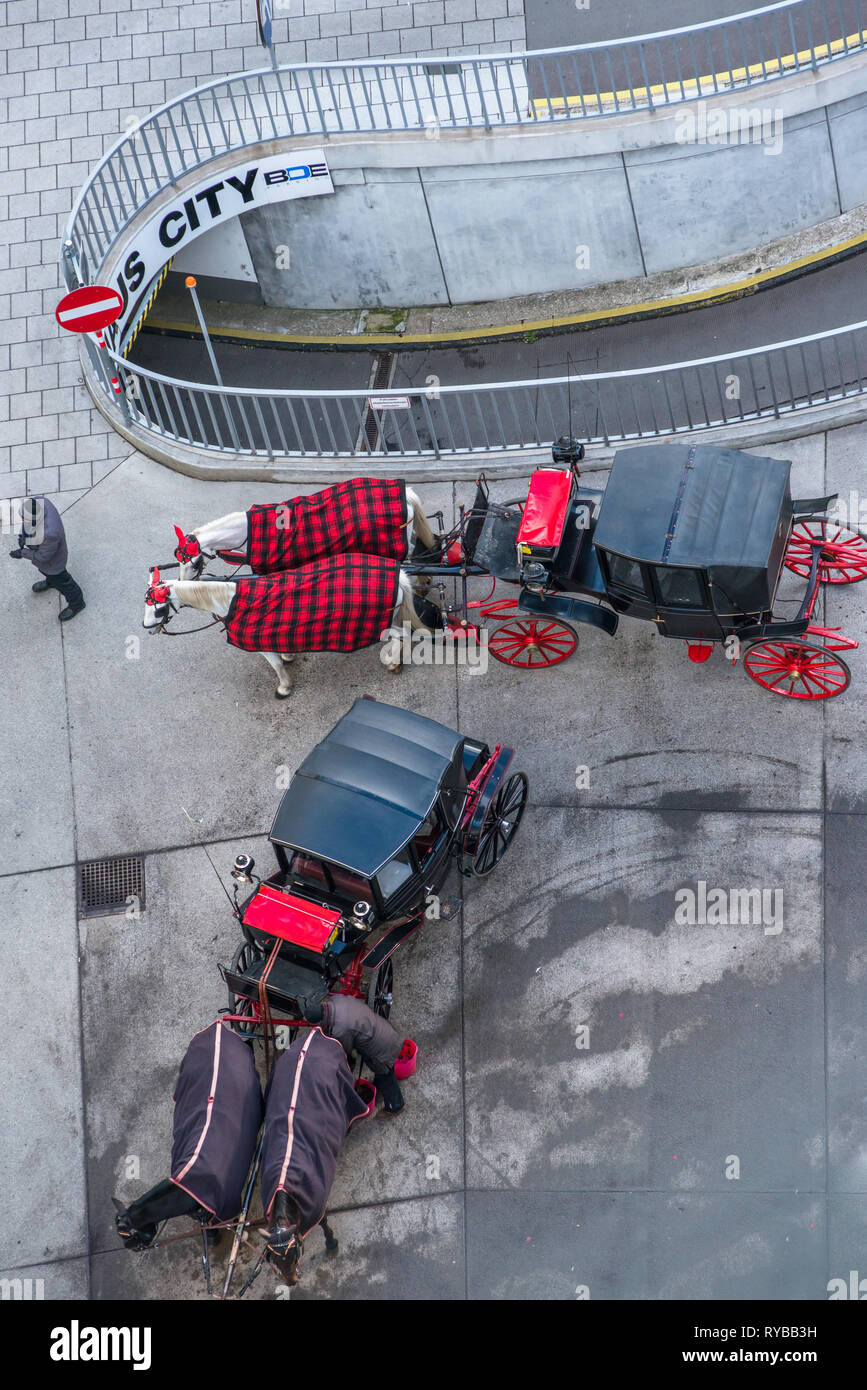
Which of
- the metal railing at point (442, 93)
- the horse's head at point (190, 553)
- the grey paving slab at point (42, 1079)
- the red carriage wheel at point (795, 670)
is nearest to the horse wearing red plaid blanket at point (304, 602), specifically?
the horse's head at point (190, 553)

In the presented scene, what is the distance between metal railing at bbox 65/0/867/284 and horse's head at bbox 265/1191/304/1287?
927 centimetres

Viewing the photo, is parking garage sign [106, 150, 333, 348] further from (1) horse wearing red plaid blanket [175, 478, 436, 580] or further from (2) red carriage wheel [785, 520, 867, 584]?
(2) red carriage wheel [785, 520, 867, 584]

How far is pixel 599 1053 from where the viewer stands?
9938 millimetres

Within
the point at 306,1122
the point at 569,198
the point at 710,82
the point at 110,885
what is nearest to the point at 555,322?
the point at 569,198

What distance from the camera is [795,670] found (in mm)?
10570

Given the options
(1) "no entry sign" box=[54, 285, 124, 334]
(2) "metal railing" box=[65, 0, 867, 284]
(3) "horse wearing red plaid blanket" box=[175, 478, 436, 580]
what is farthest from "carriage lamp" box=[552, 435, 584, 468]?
(2) "metal railing" box=[65, 0, 867, 284]

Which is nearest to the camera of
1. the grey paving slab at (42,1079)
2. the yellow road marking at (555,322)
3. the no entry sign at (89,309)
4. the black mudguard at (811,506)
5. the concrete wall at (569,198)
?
the grey paving slab at (42,1079)

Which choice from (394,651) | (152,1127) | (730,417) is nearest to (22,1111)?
(152,1127)

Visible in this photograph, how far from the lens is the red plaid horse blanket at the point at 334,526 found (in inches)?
415

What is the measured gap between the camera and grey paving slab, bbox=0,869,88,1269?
9.83 meters

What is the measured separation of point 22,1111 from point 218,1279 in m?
2.13

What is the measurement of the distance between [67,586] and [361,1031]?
5262 millimetres

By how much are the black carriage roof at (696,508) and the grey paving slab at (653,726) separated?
5.93 feet

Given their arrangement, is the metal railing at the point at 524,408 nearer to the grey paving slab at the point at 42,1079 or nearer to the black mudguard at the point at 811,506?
the black mudguard at the point at 811,506
